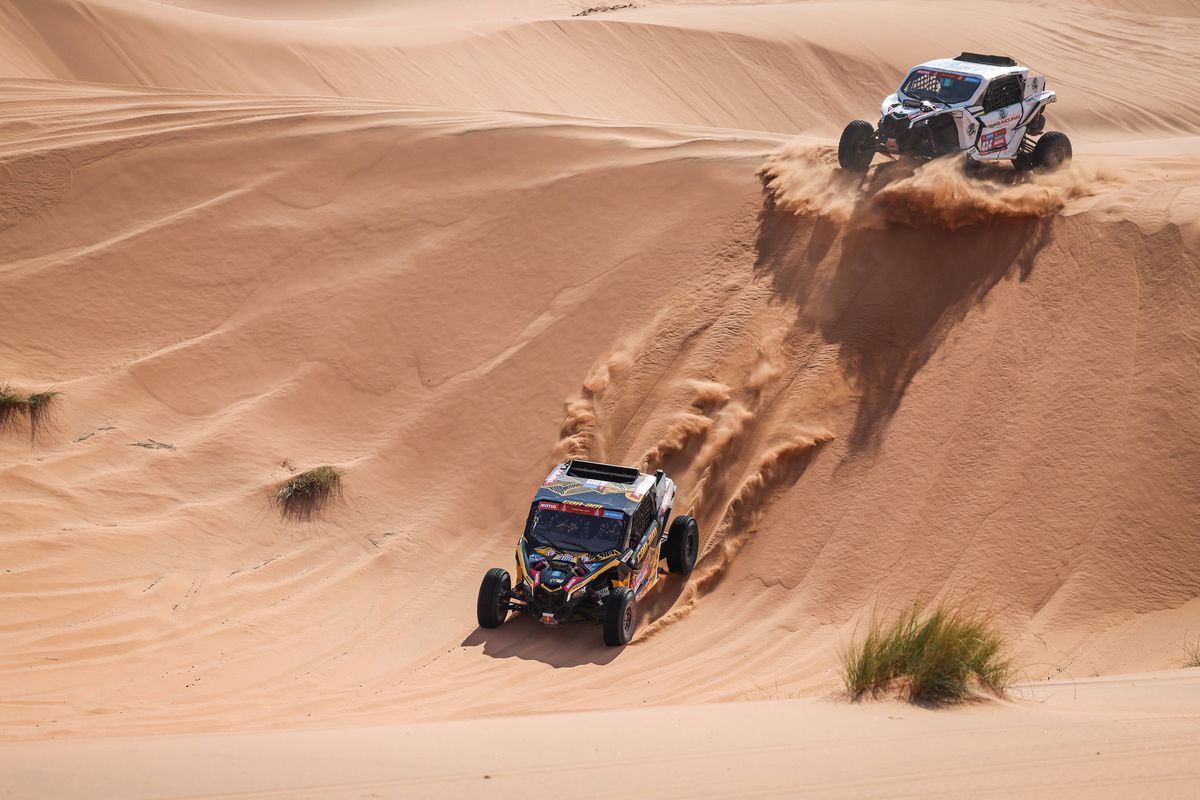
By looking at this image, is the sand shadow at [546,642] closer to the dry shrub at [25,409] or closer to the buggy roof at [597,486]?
the buggy roof at [597,486]

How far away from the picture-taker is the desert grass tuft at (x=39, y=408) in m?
14.5

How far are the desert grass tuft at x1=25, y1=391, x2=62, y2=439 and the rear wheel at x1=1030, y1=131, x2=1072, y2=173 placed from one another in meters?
12.8

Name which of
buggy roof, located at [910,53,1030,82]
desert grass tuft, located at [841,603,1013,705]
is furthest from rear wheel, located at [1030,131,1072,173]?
desert grass tuft, located at [841,603,1013,705]

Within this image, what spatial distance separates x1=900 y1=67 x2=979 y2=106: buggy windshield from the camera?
15.1 metres

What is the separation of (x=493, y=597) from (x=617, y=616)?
1.30 m

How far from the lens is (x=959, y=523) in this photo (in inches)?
470

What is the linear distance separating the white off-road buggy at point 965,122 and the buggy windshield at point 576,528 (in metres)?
6.62

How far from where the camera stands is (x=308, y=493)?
45.3 ft

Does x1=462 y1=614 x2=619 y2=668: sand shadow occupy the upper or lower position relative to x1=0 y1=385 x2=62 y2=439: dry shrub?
lower

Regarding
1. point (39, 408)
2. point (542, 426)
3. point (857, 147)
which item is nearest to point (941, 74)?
point (857, 147)

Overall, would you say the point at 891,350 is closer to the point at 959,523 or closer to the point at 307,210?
the point at 959,523

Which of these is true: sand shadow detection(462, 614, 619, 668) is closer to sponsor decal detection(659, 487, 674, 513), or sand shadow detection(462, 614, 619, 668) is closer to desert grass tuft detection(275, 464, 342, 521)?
sponsor decal detection(659, 487, 674, 513)

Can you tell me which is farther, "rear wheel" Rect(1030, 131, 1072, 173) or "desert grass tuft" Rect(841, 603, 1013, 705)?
"rear wheel" Rect(1030, 131, 1072, 173)

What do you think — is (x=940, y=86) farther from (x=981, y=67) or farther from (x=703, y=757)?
(x=703, y=757)
